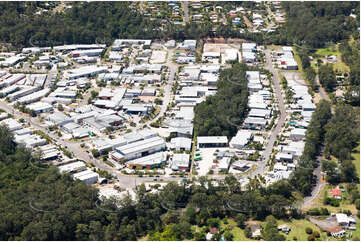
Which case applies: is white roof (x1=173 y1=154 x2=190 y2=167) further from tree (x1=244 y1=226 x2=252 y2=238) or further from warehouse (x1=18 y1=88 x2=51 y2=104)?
warehouse (x1=18 y1=88 x2=51 y2=104)

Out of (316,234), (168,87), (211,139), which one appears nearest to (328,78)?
(168,87)

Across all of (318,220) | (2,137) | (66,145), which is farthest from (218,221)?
(2,137)

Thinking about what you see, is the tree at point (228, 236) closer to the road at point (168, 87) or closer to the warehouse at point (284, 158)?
the warehouse at point (284, 158)

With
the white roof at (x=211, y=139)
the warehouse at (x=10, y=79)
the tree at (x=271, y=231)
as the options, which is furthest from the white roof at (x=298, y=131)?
the warehouse at (x=10, y=79)

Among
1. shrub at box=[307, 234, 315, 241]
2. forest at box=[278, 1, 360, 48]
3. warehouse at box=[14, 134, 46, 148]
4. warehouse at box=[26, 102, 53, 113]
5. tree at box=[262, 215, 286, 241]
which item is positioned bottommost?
shrub at box=[307, 234, 315, 241]

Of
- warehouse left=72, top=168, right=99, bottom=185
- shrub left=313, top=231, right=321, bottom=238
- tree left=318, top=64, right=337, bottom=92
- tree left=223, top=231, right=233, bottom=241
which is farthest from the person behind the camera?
tree left=318, top=64, right=337, bottom=92

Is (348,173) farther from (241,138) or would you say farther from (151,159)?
(151,159)

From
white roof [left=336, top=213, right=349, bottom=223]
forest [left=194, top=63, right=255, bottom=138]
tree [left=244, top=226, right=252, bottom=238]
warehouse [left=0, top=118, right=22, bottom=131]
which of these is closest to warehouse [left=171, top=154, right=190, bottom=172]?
forest [left=194, top=63, right=255, bottom=138]
